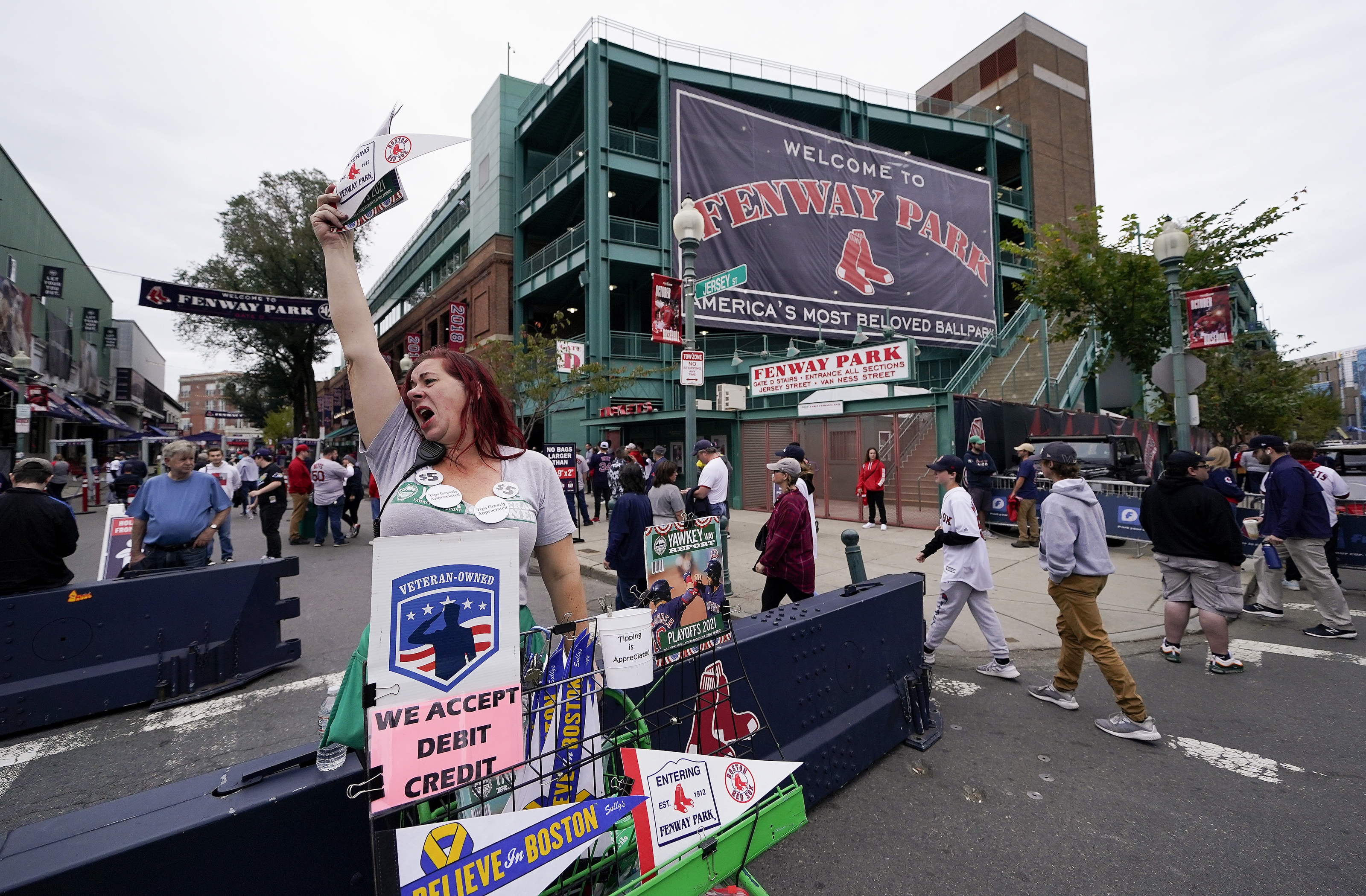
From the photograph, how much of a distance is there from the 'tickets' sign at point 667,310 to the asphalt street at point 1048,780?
5.14 m

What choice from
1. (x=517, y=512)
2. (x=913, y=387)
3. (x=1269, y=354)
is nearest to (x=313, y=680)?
(x=517, y=512)

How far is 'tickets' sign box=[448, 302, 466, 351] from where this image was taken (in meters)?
27.1

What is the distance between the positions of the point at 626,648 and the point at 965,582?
4076mm

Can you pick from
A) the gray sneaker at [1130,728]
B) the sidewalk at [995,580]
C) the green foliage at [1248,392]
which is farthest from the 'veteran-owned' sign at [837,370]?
the green foliage at [1248,392]

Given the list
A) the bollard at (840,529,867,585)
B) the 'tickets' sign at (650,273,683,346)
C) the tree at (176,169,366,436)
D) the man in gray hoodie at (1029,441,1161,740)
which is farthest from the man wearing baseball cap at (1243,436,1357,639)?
the tree at (176,169,366,436)

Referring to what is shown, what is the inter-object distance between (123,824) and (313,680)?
4252 millimetres

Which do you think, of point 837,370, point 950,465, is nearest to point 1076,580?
point 950,465

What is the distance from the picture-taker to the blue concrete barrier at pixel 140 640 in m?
4.20

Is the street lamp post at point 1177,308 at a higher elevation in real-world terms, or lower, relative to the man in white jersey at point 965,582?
higher

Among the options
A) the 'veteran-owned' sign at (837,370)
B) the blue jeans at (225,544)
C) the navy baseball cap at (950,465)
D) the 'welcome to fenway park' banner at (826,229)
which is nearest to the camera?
the navy baseball cap at (950,465)

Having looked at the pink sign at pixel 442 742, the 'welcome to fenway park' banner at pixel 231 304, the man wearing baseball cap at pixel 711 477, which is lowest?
the pink sign at pixel 442 742

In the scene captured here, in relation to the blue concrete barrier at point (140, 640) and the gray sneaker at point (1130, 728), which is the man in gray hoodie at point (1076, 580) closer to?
the gray sneaker at point (1130, 728)

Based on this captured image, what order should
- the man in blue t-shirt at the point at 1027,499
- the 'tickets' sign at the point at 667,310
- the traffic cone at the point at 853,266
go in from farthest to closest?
the traffic cone at the point at 853,266 → the man in blue t-shirt at the point at 1027,499 → the 'tickets' sign at the point at 667,310

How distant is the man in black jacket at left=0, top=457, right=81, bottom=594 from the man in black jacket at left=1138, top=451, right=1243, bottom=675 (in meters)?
8.47
